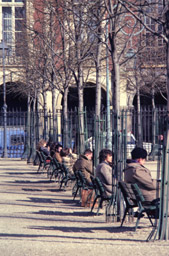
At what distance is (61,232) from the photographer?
32.7ft

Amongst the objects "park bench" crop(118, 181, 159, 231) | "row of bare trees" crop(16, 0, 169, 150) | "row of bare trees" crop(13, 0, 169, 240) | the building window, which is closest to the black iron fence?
"row of bare trees" crop(13, 0, 169, 240)

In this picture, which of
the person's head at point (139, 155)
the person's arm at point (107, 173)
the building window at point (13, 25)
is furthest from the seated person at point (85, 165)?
the building window at point (13, 25)

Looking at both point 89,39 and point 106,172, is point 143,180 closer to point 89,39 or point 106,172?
point 106,172

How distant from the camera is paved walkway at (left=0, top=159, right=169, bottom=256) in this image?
8383 millimetres

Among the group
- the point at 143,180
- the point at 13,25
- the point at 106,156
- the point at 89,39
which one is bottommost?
the point at 143,180

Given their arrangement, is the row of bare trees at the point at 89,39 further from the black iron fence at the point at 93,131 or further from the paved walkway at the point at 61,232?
the paved walkway at the point at 61,232

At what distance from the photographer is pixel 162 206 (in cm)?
917

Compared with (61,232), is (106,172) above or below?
above

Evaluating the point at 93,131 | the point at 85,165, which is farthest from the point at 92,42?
the point at 85,165

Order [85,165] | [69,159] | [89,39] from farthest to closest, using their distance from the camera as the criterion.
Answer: [89,39] → [69,159] → [85,165]

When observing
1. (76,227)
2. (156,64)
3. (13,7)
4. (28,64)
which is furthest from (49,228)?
(13,7)

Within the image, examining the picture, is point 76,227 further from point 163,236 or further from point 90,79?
point 90,79

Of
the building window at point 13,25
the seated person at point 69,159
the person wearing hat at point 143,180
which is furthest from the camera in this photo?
the building window at point 13,25

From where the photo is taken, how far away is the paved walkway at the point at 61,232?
838 centimetres
